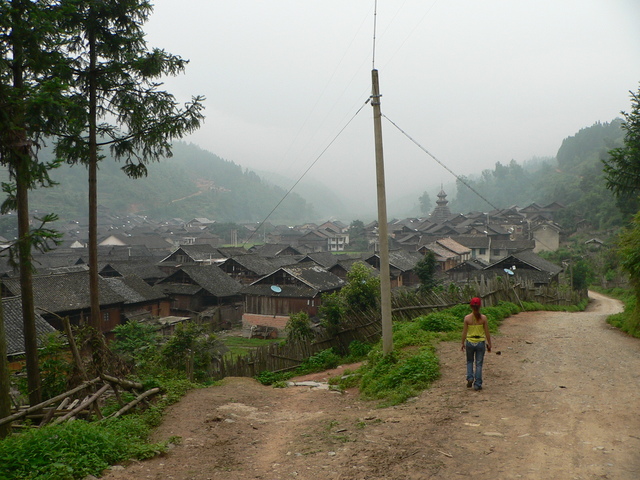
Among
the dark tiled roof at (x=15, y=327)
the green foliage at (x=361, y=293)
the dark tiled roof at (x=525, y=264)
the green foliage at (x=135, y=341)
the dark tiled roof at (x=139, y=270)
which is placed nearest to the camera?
Answer: the green foliage at (x=135, y=341)

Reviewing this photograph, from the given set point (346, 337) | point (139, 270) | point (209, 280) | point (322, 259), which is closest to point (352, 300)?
point (346, 337)

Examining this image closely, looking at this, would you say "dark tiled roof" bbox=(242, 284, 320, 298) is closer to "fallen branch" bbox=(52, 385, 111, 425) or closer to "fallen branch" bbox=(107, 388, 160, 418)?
"fallen branch" bbox=(107, 388, 160, 418)

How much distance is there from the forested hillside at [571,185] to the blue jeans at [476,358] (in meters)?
55.9

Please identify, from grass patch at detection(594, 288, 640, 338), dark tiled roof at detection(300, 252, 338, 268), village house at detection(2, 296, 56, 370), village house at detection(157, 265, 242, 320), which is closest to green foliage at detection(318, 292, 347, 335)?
grass patch at detection(594, 288, 640, 338)

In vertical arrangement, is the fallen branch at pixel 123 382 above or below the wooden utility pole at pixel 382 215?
below

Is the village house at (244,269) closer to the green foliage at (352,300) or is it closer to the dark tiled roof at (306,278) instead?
the dark tiled roof at (306,278)

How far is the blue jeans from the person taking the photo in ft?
25.5

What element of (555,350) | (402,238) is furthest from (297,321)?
(402,238)

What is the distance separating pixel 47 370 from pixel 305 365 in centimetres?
741

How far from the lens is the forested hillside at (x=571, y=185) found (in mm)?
65875

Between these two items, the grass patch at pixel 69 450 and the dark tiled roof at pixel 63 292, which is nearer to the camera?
the grass patch at pixel 69 450

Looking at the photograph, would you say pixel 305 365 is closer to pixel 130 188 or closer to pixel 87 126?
pixel 87 126

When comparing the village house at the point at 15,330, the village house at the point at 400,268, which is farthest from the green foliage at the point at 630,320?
the village house at the point at 400,268

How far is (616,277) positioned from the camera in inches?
1588
